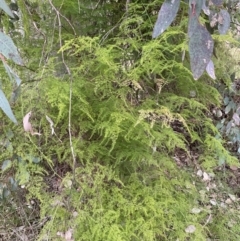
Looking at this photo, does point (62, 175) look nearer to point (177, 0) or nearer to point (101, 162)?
point (101, 162)

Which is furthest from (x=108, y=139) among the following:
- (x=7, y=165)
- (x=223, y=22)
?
(x=223, y=22)

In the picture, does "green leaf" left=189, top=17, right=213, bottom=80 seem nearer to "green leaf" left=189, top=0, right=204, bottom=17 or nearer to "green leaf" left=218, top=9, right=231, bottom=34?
"green leaf" left=189, top=0, right=204, bottom=17

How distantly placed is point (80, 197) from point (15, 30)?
675 millimetres

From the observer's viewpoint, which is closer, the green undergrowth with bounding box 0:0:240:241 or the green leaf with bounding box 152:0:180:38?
the green leaf with bounding box 152:0:180:38

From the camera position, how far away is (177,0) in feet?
1.42

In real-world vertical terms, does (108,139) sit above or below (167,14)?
below

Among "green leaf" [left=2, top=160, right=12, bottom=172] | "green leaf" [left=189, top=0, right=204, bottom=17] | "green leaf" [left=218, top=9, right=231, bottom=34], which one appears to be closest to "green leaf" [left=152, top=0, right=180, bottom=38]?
"green leaf" [left=189, top=0, right=204, bottom=17]

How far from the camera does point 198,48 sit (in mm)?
417

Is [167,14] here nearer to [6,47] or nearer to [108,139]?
[6,47]

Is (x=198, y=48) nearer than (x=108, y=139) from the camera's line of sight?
Yes

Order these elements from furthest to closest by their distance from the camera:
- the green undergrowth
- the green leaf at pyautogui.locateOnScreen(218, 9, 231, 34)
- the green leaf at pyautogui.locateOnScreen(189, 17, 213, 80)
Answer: the green undergrowth → the green leaf at pyautogui.locateOnScreen(218, 9, 231, 34) → the green leaf at pyautogui.locateOnScreen(189, 17, 213, 80)

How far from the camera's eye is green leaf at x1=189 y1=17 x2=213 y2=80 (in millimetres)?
417

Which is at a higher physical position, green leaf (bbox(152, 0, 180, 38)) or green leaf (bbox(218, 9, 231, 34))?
green leaf (bbox(152, 0, 180, 38))

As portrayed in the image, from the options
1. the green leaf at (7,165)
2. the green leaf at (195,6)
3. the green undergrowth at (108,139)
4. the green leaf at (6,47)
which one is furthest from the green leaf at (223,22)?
the green leaf at (7,165)
